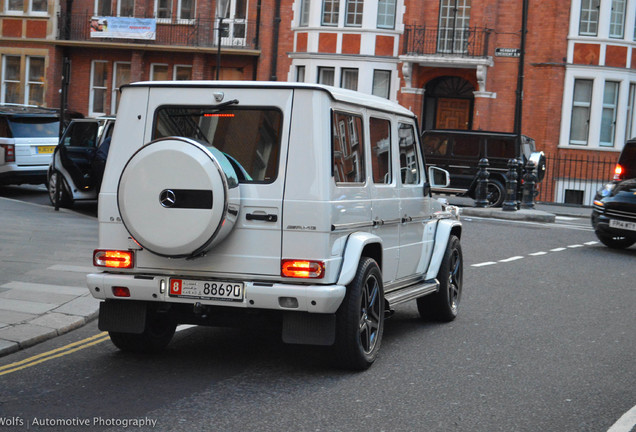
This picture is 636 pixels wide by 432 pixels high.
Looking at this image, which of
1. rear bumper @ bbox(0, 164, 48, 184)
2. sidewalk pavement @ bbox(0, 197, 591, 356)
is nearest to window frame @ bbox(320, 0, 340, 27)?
rear bumper @ bbox(0, 164, 48, 184)

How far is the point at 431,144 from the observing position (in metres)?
28.1

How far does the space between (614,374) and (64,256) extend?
7.74 metres

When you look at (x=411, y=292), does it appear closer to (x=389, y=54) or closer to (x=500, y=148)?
(x=500, y=148)

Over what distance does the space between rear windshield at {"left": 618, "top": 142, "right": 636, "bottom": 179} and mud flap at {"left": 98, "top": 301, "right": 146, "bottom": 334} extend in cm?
1392

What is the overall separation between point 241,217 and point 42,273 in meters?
5.30

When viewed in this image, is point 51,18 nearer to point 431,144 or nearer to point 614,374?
point 431,144

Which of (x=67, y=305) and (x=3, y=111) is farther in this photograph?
(x=3, y=111)

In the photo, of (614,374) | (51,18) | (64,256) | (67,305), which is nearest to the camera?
(614,374)

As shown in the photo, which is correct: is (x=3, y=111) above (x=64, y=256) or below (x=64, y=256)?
above

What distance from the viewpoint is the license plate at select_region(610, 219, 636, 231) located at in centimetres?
1677

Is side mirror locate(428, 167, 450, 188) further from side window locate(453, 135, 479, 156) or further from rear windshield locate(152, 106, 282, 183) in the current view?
side window locate(453, 135, 479, 156)

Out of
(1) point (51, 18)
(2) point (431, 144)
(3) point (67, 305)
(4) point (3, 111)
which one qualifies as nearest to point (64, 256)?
(3) point (67, 305)

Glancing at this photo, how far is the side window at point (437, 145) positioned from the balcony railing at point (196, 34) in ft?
40.7

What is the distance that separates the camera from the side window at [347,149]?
694 cm
